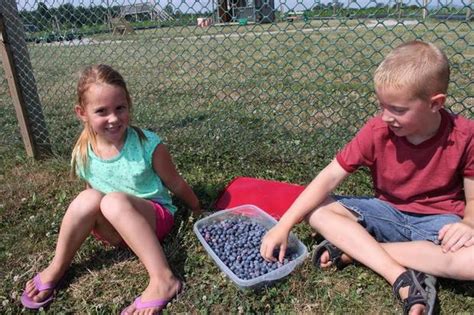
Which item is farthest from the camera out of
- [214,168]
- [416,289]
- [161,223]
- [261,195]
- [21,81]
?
[21,81]

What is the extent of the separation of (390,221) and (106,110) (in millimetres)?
1274

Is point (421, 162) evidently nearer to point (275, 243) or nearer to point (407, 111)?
point (407, 111)

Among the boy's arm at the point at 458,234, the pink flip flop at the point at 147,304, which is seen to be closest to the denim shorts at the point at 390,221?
the boy's arm at the point at 458,234

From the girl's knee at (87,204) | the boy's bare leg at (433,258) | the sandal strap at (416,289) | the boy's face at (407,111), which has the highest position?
the boy's face at (407,111)

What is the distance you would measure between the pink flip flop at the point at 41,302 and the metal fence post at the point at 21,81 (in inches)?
61.5

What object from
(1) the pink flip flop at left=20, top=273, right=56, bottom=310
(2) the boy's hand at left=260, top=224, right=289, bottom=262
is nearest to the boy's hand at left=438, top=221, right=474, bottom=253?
(2) the boy's hand at left=260, top=224, right=289, bottom=262

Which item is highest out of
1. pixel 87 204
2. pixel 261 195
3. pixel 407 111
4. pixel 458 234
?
pixel 407 111

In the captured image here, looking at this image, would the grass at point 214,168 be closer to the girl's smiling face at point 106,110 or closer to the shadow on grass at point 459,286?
the shadow on grass at point 459,286

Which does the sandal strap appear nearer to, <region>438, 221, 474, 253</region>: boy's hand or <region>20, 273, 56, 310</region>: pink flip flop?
<region>438, 221, 474, 253</region>: boy's hand

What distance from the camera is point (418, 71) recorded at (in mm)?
1623

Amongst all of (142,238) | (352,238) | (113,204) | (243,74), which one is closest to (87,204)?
(113,204)

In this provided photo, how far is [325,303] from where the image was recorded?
1.76m

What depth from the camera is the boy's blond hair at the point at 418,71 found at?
1.62m

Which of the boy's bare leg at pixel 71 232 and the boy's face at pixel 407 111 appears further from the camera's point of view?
the boy's bare leg at pixel 71 232
